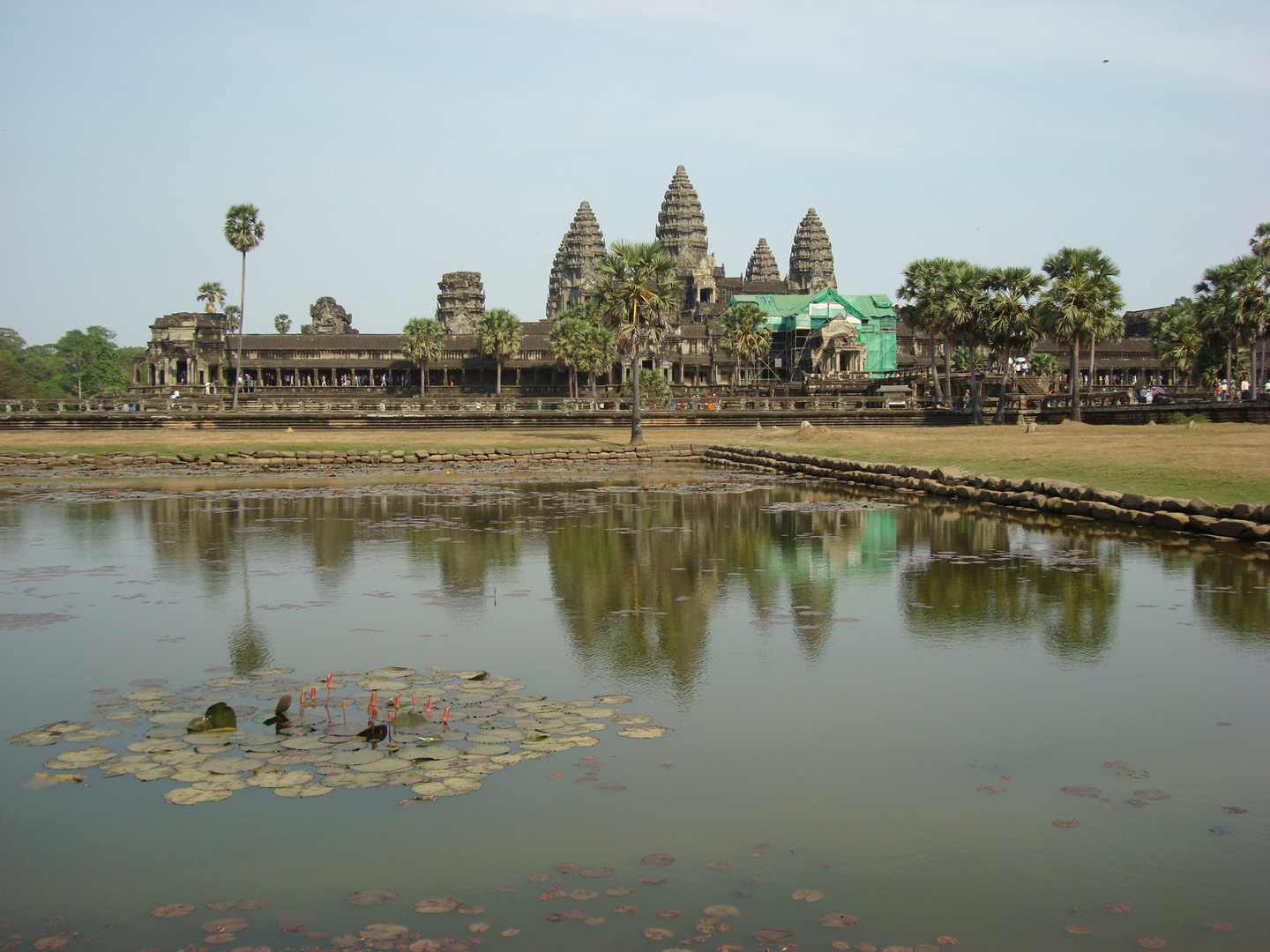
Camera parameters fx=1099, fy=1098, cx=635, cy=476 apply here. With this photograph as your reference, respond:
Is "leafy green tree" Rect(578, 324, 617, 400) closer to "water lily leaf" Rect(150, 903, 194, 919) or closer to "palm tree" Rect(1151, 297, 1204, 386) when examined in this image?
"palm tree" Rect(1151, 297, 1204, 386)

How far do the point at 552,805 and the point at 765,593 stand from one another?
22.7 ft

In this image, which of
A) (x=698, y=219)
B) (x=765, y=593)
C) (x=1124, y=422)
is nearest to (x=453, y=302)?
(x=698, y=219)

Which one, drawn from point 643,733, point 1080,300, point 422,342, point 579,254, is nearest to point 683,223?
point 579,254

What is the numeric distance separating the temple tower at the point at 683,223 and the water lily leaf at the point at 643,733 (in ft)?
368

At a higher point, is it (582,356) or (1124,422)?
(582,356)

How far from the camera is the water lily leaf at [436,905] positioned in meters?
5.08

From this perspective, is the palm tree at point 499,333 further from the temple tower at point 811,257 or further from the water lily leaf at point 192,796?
the water lily leaf at point 192,796

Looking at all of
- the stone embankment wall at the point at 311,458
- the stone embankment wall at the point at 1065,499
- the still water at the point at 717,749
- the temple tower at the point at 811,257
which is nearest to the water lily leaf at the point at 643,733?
the still water at the point at 717,749

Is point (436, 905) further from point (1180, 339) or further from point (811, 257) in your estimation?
point (811, 257)

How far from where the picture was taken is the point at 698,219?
11938 centimetres

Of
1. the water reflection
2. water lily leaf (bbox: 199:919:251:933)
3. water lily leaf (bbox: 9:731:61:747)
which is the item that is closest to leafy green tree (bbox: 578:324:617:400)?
the water reflection

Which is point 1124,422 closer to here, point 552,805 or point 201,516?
point 201,516

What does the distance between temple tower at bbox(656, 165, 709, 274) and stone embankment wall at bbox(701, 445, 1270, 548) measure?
8810 cm

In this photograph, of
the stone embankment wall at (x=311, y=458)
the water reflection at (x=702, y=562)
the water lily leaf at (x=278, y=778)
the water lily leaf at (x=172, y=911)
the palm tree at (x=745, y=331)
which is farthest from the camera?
the palm tree at (x=745, y=331)
